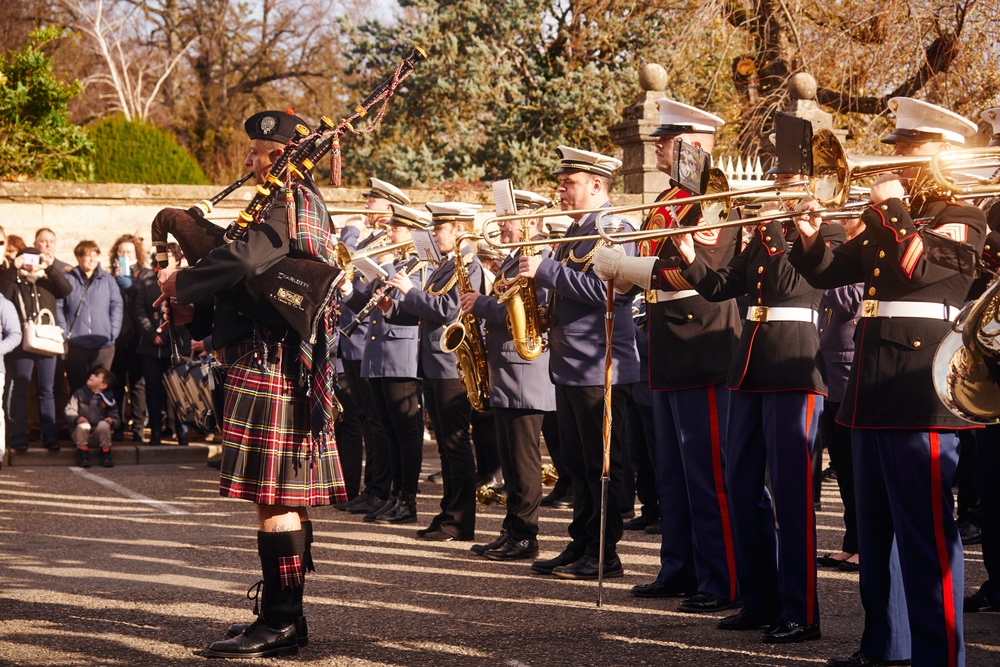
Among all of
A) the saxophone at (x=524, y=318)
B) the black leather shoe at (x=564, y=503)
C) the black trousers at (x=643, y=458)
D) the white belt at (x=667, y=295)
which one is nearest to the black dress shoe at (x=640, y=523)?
the black trousers at (x=643, y=458)

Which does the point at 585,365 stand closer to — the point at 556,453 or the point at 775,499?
the point at 775,499

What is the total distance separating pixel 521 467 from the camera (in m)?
7.32

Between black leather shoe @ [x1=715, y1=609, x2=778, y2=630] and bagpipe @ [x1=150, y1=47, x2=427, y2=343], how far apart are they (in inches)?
83.4

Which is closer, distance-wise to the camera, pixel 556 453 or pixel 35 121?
pixel 556 453

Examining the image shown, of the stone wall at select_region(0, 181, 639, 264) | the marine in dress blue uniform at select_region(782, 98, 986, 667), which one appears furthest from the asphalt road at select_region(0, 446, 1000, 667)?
the stone wall at select_region(0, 181, 639, 264)

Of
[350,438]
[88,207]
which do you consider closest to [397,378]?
[350,438]

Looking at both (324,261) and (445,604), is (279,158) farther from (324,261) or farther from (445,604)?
(445,604)

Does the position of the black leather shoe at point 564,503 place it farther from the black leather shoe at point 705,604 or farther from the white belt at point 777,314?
the white belt at point 777,314

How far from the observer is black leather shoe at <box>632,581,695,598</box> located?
617 centimetres

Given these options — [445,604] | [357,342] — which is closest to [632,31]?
[357,342]

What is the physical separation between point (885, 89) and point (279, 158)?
45.2ft

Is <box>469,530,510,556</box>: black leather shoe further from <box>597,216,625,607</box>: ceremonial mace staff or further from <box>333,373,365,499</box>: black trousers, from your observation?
<box>333,373,365,499</box>: black trousers

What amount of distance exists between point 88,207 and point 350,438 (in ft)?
18.4

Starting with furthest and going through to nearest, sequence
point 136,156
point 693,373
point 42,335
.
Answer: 1. point 136,156
2. point 42,335
3. point 693,373
